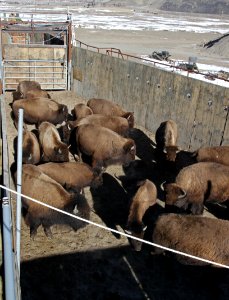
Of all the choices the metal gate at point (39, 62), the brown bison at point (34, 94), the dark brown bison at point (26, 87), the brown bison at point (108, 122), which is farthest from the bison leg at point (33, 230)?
the metal gate at point (39, 62)

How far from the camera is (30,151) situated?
10203 mm

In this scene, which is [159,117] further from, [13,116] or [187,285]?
[187,285]

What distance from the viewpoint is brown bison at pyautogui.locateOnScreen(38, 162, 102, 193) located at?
8.65 m

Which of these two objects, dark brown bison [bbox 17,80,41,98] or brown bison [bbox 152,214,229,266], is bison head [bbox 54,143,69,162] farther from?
dark brown bison [bbox 17,80,41,98]

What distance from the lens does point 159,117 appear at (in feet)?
44.4

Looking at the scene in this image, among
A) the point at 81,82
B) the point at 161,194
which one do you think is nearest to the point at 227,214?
the point at 161,194

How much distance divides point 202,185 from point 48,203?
3322 mm

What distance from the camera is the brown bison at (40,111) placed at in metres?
13.4

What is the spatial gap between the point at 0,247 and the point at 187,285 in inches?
154

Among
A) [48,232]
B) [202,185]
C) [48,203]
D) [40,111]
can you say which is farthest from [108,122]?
[48,232]

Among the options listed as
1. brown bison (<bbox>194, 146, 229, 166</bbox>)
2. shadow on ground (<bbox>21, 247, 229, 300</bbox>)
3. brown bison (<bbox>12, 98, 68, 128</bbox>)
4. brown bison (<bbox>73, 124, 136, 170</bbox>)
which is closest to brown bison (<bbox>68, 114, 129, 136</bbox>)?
brown bison (<bbox>73, 124, 136, 170</bbox>)

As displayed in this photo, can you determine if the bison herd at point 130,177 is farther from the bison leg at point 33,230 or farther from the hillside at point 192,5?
→ the hillside at point 192,5

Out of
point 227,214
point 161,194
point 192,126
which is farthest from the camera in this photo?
point 192,126

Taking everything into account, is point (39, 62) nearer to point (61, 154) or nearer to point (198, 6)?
point (61, 154)
